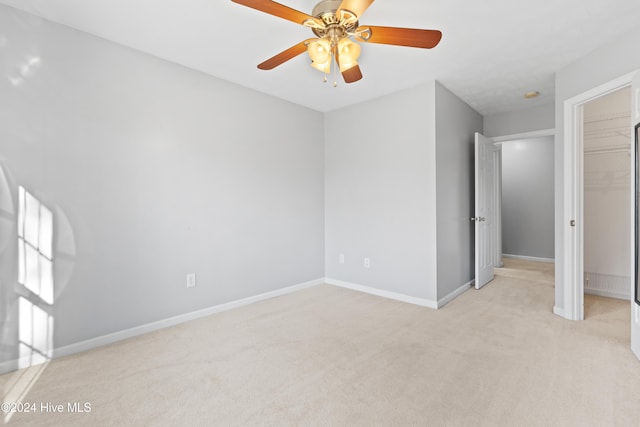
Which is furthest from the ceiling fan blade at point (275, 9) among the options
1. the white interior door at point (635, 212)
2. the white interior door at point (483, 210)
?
the white interior door at point (483, 210)

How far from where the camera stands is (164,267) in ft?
9.53

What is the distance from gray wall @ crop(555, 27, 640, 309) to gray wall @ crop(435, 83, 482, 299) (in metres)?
1.02

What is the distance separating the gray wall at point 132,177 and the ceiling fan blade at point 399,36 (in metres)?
1.99

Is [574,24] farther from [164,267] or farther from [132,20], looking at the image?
[164,267]

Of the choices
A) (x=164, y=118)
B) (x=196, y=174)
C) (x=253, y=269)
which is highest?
(x=164, y=118)

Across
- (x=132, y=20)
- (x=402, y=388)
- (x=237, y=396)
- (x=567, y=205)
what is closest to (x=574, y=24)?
(x=567, y=205)

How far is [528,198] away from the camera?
6.23 meters

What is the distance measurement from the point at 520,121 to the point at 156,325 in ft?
17.2

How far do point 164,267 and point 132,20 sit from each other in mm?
2039

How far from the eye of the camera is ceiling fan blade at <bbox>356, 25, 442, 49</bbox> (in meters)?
1.74

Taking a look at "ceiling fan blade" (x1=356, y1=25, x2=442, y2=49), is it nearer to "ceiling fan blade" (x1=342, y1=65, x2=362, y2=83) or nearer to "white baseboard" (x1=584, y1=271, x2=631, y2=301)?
"ceiling fan blade" (x1=342, y1=65, x2=362, y2=83)

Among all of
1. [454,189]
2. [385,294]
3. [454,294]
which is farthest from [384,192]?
[454,294]

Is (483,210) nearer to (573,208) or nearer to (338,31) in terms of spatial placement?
(573,208)

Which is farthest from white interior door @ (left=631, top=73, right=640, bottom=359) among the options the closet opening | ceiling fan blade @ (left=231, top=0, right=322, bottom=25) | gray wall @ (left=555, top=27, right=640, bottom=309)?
ceiling fan blade @ (left=231, top=0, right=322, bottom=25)
